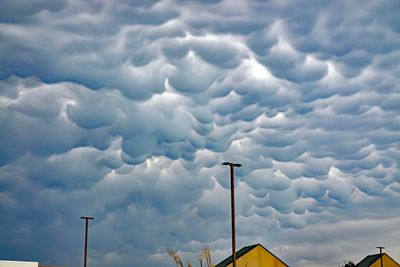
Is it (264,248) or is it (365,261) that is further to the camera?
(365,261)

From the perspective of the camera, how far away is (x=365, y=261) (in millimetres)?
66125

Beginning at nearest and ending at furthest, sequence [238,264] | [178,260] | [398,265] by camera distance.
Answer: [178,260] < [238,264] < [398,265]

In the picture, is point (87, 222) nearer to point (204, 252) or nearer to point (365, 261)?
point (365, 261)

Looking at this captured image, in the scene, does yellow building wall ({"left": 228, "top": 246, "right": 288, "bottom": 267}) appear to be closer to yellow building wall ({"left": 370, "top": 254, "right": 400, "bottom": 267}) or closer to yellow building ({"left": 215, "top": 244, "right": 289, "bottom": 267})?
yellow building ({"left": 215, "top": 244, "right": 289, "bottom": 267})

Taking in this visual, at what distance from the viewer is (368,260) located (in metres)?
65.8

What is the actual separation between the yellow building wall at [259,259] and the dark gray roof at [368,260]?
13243mm

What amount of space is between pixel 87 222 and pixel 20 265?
A: 42.5ft

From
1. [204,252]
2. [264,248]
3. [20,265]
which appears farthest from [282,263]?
[204,252]

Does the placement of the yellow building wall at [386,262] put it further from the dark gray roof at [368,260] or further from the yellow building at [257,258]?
the yellow building at [257,258]

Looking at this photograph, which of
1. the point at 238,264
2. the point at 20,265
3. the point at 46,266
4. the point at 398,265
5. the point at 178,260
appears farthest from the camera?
the point at 398,265

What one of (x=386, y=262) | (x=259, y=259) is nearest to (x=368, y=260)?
(x=386, y=262)

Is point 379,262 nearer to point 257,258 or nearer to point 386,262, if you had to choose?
point 386,262

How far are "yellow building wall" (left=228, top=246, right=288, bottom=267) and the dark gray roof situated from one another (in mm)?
13243

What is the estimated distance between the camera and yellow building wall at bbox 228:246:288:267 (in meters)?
53.1
